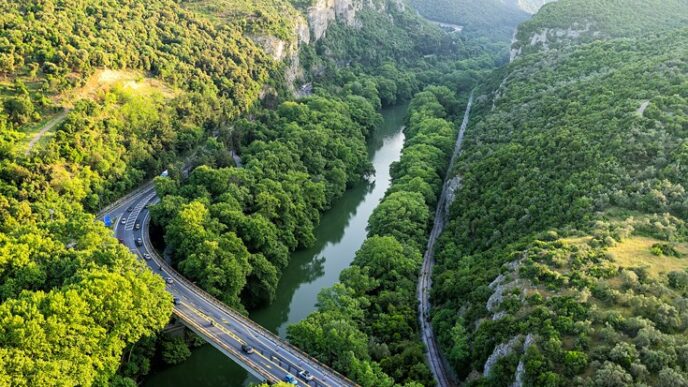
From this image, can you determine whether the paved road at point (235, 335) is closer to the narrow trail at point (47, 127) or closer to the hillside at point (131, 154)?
the hillside at point (131, 154)

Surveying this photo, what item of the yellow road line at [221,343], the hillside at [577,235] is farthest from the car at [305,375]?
the hillside at [577,235]

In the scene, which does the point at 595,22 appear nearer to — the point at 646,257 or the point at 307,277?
the point at 646,257

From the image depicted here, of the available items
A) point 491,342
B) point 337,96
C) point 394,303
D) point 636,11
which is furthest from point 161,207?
point 636,11

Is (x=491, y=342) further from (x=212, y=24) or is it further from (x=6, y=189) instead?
(x=212, y=24)

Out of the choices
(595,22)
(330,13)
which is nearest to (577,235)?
(595,22)

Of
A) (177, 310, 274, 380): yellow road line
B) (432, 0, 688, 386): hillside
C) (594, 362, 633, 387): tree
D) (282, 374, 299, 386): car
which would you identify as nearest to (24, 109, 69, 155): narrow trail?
(177, 310, 274, 380): yellow road line
